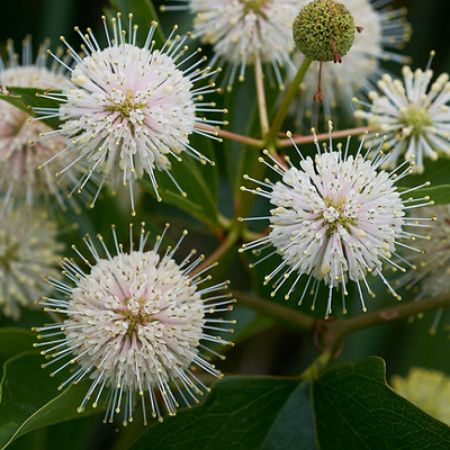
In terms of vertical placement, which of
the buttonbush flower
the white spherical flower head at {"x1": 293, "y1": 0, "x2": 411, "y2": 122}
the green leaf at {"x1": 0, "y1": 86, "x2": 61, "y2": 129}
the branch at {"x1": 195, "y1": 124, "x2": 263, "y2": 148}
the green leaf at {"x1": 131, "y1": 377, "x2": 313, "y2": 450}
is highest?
the white spherical flower head at {"x1": 293, "y1": 0, "x2": 411, "y2": 122}

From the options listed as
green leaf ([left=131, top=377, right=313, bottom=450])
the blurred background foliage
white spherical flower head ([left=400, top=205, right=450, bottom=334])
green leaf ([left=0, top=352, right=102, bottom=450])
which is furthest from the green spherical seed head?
the blurred background foliage

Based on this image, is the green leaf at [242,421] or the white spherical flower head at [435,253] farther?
the white spherical flower head at [435,253]

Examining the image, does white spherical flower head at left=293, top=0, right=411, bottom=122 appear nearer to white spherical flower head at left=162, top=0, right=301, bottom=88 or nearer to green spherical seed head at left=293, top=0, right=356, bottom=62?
white spherical flower head at left=162, top=0, right=301, bottom=88

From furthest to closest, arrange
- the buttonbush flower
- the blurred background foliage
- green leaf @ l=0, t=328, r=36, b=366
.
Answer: the blurred background foliage, the buttonbush flower, green leaf @ l=0, t=328, r=36, b=366

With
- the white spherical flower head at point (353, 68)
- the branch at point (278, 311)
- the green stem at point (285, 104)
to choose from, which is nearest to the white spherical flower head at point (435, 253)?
the branch at point (278, 311)

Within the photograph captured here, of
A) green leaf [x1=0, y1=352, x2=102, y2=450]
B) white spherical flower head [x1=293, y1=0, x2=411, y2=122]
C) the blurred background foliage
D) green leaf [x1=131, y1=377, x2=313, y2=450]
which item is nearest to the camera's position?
green leaf [x1=0, y1=352, x2=102, y2=450]

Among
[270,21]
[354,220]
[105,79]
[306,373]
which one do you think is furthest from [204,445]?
[270,21]

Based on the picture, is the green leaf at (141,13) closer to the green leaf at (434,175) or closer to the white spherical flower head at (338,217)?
the white spherical flower head at (338,217)

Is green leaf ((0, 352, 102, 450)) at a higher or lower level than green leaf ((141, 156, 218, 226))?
lower
